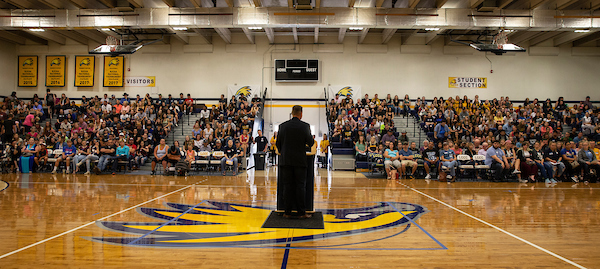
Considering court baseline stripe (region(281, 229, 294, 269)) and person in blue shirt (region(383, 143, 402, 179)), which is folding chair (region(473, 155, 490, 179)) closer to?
person in blue shirt (region(383, 143, 402, 179))

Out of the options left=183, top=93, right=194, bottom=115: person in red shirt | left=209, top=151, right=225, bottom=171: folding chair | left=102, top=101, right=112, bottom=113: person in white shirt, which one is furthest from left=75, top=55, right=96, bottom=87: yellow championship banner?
left=209, top=151, right=225, bottom=171: folding chair

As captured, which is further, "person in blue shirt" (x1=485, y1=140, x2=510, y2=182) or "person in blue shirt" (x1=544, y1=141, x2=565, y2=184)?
"person in blue shirt" (x1=544, y1=141, x2=565, y2=184)

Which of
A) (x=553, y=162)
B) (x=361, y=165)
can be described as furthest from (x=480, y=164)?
(x=361, y=165)

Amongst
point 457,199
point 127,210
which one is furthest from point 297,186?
point 457,199

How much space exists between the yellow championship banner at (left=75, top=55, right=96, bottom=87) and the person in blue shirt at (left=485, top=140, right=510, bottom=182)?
1991cm

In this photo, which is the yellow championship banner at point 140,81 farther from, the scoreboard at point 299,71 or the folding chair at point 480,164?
the folding chair at point 480,164

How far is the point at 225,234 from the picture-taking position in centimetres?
407

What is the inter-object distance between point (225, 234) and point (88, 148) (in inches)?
424

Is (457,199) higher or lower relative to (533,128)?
lower

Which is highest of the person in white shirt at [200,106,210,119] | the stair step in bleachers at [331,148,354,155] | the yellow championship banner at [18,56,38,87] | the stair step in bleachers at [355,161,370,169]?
the yellow championship banner at [18,56,38,87]

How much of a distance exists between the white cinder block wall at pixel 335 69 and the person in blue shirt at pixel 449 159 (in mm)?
8831

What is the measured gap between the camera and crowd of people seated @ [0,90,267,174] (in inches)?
473

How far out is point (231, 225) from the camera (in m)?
4.52

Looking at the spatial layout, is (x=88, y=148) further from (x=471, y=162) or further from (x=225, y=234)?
(x=471, y=162)
